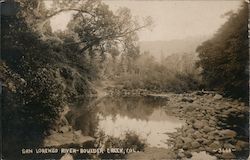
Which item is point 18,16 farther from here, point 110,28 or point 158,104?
point 158,104

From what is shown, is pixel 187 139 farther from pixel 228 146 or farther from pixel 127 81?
pixel 127 81

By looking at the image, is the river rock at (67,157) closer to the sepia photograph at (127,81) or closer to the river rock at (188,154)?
the sepia photograph at (127,81)

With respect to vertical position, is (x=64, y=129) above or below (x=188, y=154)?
above

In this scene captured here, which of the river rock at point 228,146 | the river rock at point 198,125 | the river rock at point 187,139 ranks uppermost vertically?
the river rock at point 198,125

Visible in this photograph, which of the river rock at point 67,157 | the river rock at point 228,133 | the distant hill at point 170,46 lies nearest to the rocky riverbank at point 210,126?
the river rock at point 228,133

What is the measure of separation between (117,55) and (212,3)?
1.96 feet

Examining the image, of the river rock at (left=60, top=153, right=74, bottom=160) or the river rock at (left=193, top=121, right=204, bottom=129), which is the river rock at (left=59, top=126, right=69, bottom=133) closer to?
the river rock at (left=60, top=153, right=74, bottom=160)

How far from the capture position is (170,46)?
2.58 m

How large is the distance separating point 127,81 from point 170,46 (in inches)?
12.0

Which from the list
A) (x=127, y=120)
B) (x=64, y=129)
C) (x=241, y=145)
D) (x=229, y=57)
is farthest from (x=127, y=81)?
(x=241, y=145)

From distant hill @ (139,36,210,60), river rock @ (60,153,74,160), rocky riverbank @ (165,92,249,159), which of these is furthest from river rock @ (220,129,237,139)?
river rock @ (60,153,74,160)

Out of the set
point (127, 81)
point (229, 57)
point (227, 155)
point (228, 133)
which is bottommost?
point (227, 155)

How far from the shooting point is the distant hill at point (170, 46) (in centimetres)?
257

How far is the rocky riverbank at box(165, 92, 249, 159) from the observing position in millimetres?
2568
